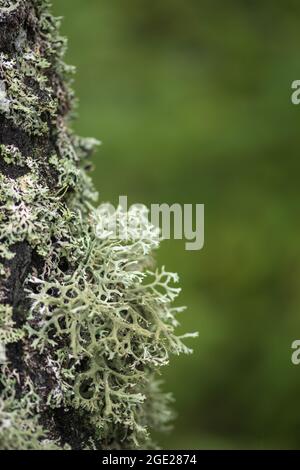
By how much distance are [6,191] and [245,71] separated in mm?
1791

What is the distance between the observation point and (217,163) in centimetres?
225

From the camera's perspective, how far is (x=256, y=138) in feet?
7.29

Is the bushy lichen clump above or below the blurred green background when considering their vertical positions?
below

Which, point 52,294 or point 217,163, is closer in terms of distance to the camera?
point 52,294

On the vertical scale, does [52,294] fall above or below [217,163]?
below

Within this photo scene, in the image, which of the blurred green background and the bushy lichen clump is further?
the blurred green background

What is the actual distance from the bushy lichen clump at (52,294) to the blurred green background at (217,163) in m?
1.29

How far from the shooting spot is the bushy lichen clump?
67 centimetres

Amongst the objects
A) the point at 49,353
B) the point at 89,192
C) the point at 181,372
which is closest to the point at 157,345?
the point at 49,353

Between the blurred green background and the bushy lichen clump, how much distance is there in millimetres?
1295

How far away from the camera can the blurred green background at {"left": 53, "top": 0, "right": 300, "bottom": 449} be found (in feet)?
6.75

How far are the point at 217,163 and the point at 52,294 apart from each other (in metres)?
1.63

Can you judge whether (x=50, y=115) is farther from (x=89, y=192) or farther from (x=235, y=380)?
(x=235, y=380)

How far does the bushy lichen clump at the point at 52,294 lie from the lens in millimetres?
666
